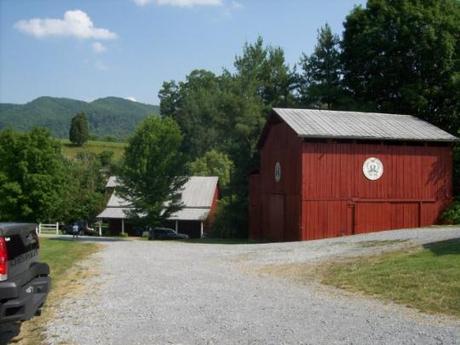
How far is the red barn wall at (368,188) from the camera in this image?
2880 cm

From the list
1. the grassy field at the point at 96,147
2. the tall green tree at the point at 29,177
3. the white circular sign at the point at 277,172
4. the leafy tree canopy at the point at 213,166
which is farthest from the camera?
the grassy field at the point at 96,147

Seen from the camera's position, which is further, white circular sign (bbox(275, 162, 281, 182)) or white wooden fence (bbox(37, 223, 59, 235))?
white wooden fence (bbox(37, 223, 59, 235))

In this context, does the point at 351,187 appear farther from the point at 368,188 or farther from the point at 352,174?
the point at 368,188

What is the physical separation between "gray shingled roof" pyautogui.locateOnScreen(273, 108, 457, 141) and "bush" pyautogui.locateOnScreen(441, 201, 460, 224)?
3.43 metres

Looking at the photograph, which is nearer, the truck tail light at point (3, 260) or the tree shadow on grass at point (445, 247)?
the truck tail light at point (3, 260)

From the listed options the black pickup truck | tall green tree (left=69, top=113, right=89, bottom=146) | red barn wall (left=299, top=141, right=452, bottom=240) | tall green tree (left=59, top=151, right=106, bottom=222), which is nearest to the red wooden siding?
red barn wall (left=299, top=141, right=452, bottom=240)

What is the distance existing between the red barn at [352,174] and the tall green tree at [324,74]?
1175 centimetres

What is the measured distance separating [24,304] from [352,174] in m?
23.5

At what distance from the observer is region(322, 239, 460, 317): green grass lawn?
10.9 metres

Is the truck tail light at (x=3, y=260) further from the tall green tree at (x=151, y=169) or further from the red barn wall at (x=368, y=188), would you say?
the tall green tree at (x=151, y=169)

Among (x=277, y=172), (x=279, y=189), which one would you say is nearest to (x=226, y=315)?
(x=279, y=189)

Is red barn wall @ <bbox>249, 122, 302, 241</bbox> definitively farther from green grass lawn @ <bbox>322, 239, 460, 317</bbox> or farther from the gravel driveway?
the gravel driveway

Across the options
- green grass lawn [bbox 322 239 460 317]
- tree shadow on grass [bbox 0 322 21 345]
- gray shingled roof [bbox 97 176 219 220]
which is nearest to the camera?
tree shadow on grass [bbox 0 322 21 345]

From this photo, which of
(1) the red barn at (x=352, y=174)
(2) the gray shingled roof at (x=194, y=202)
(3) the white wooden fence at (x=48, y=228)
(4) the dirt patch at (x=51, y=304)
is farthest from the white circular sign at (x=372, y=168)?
(3) the white wooden fence at (x=48, y=228)
